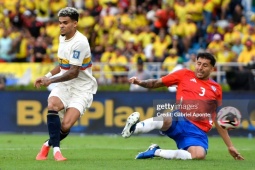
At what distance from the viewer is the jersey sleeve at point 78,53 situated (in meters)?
12.4

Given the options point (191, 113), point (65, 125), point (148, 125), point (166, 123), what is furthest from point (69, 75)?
point (191, 113)

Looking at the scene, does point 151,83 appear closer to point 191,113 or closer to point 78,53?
point 191,113

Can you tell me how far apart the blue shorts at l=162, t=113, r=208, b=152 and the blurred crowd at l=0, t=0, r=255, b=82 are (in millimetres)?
12310

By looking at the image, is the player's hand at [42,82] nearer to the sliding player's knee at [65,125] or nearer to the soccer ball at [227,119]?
the sliding player's knee at [65,125]

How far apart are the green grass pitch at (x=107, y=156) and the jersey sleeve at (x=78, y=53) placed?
1.49 m

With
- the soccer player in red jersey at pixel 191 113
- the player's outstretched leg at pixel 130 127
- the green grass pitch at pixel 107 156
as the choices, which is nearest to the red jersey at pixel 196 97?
the soccer player in red jersey at pixel 191 113

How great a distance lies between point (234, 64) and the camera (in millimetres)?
23938

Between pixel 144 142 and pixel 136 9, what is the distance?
1053 centimetres

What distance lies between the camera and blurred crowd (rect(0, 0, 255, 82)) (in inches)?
1027

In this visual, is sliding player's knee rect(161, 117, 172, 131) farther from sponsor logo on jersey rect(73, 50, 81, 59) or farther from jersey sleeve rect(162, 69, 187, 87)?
sponsor logo on jersey rect(73, 50, 81, 59)

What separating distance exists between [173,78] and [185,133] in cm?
88

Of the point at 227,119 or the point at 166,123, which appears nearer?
the point at 166,123

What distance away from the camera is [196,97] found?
1265 cm

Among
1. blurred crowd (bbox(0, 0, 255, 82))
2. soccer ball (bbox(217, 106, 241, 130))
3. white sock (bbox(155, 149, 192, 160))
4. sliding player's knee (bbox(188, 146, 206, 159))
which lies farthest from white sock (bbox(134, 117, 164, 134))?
blurred crowd (bbox(0, 0, 255, 82))
